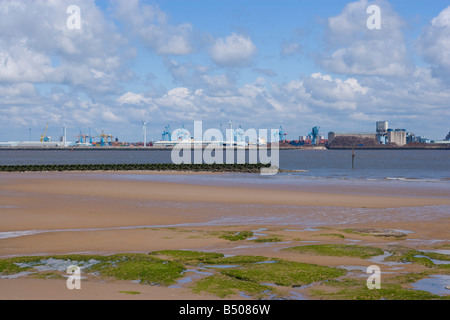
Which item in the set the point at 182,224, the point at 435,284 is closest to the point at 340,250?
the point at 435,284

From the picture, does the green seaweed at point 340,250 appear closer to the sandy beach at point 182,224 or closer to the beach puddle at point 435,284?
the sandy beach at point 182,224

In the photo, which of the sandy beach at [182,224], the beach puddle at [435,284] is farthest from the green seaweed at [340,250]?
the beach puddle at [435,284]

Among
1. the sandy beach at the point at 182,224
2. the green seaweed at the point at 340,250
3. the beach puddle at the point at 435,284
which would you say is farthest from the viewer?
the green seaweed at the point at 340,250

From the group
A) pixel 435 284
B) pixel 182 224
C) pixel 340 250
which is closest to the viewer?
pixel 435 284

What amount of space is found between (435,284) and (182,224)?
41.4ft

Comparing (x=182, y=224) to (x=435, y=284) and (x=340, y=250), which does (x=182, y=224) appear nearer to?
(x=340, y=250)

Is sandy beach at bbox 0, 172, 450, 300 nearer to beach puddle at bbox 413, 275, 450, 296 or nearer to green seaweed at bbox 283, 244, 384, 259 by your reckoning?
green seaweed at bbox 283, 244, 384, 259

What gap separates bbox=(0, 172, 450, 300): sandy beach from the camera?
11727 mm

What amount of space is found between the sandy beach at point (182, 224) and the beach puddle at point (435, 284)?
87 centimetres

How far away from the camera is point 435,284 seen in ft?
38.6

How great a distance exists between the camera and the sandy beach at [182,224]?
11.7 meters

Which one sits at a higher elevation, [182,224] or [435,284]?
[435,284]

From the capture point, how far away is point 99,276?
12297mm

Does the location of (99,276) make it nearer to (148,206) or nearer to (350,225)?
(350,225)
